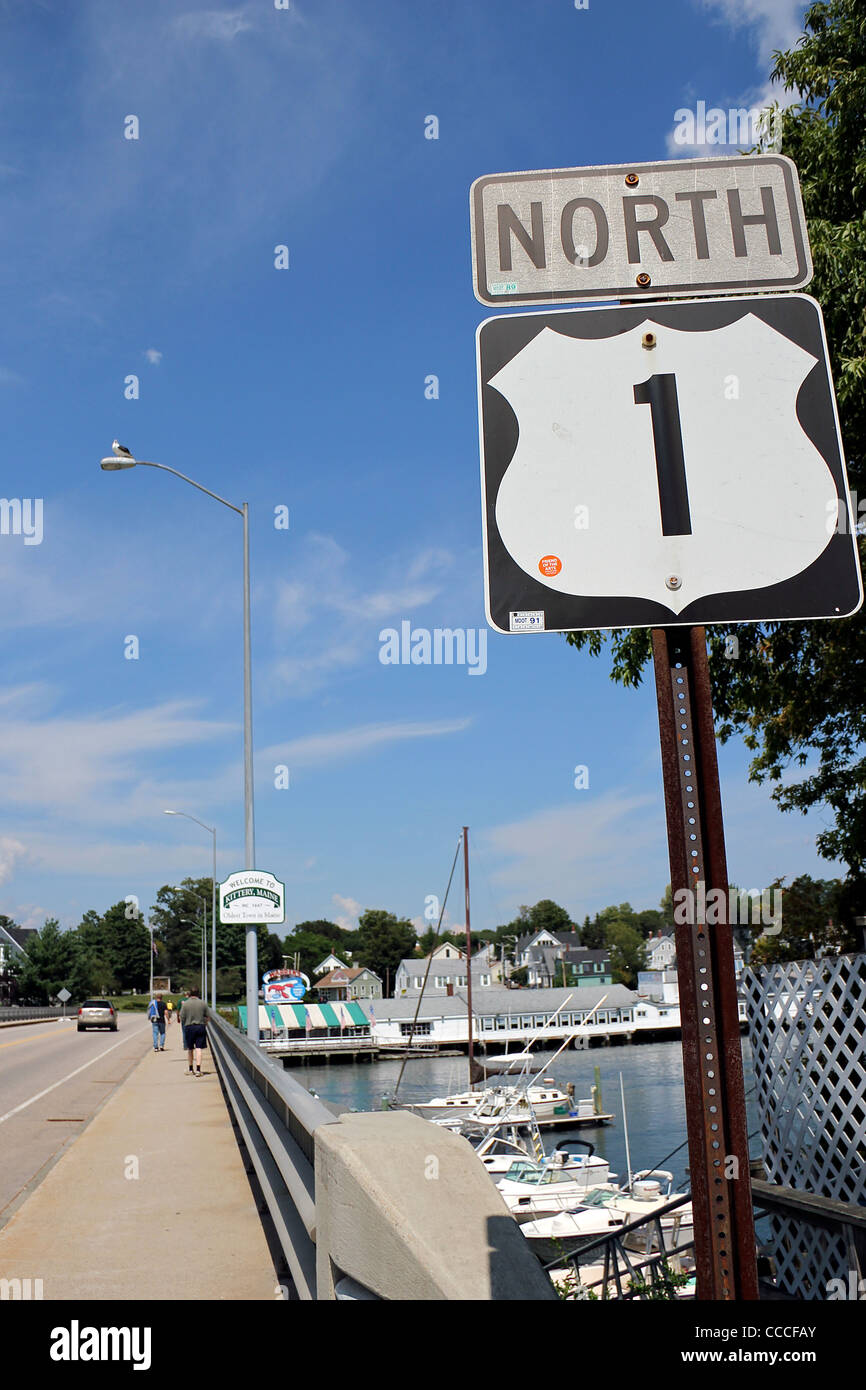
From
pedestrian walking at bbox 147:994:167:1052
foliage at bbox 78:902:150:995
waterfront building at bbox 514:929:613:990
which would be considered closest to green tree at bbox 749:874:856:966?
pedestrian walking at bbox 147:994:167:1052

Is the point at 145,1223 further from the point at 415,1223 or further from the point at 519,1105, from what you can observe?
the point at 519,1105

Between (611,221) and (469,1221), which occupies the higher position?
(611,221)

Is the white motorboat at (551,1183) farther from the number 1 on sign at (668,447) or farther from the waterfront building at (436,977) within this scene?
the waterfront building at (436,977)

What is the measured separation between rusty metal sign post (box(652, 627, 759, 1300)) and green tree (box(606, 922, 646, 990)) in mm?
155392

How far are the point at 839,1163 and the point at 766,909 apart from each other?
34378mm

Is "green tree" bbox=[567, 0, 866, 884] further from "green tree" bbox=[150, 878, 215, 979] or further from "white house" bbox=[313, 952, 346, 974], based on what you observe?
"green tree" bbox=[150, 878, 215, 979]

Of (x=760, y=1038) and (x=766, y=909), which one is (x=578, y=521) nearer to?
(x=760, y=1038)

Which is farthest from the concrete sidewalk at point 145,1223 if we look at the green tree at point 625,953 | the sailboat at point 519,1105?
the green tree at point 625,953

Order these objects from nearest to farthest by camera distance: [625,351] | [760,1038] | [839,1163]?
1. [625,351]
2. [839,1163]
3. [760,1038]

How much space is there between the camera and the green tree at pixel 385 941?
6201 inches

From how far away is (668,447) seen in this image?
2451 mm

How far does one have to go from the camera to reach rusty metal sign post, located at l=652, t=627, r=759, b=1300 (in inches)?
79.7

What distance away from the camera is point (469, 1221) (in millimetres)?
2932

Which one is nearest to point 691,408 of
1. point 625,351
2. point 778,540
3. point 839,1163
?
point 625,351
